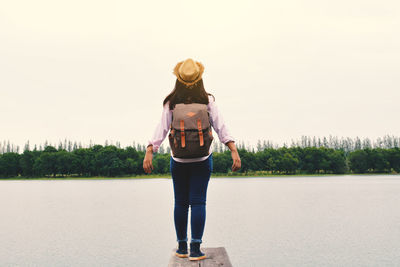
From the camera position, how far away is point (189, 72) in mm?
4062

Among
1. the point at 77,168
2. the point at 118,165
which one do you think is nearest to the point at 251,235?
the point at 118,165

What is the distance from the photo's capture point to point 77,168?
115 metres

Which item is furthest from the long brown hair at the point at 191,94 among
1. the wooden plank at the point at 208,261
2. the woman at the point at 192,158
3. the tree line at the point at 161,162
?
the tree line at the point at 161,162

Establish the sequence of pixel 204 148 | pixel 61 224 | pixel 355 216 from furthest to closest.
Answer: pixel 355 216 < pixel 61 224 < pixel 204 148

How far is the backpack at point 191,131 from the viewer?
13.0ft

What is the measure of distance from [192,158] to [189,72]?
3.39 feet

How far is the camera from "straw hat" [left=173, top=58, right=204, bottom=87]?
4.06 metres

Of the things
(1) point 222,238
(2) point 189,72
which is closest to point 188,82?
(2) point 189,72

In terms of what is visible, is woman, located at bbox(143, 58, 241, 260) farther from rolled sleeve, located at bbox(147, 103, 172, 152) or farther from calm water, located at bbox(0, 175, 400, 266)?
calm water, located at bbox(0, 175, 400, 266)

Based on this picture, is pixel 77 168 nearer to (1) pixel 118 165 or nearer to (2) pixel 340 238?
(1) pixel 118 165

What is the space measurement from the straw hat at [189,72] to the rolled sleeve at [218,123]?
35 cm

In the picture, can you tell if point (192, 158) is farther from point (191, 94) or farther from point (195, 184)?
point (191, 94)

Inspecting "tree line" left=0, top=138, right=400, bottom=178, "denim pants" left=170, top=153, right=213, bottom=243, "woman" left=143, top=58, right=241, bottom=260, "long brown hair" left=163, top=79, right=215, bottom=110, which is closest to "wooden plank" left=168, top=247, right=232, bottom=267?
"woman" left=143, top=58, right=241, bottom=260

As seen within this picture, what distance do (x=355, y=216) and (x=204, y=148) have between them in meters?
11.6
